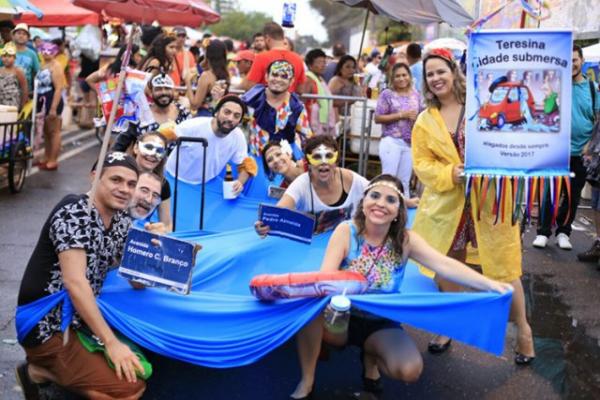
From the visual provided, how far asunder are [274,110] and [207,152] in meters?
1.18

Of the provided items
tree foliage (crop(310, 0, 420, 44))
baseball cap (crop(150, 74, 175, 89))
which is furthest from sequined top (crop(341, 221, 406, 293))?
tree foliage (crop(310, 0, 420, 44))

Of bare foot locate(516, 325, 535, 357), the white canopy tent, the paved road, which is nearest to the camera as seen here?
the paved road

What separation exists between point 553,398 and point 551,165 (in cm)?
131

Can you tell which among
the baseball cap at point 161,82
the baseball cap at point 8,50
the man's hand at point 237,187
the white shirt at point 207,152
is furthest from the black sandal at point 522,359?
the baseball cap at point 8,50

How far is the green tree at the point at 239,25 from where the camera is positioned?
84.4 meters

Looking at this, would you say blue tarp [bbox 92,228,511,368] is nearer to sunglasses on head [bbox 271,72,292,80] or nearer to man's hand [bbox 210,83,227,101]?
sunglasses on head [bbox 271,72,292,80]

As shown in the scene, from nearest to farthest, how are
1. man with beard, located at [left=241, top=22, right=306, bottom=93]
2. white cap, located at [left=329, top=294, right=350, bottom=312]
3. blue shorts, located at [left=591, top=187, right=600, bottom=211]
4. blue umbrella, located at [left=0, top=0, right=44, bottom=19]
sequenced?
white cap, located at [left=329, top=294, right=350, bottom=312], blue shorts, located at [left=591, top=187, right=600, bottom=211], man with beard, located at [left=241, top=22, right=306, bottom=93], blue umbrella, located at [left=0, top=0, right=44, bottom=19]

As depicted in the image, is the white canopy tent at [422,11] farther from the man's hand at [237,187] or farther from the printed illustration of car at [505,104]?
the printed illustration of car at [505,104]

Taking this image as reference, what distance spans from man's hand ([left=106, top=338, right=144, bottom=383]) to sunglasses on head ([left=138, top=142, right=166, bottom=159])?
1.92 metres

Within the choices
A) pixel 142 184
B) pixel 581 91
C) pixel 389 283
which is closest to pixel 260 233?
pixel 142 184

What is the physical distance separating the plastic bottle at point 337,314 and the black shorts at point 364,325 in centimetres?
49

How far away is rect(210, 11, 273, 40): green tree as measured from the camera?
84.4 metres

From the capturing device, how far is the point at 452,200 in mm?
4898

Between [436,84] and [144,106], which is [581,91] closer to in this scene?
[436,84]
